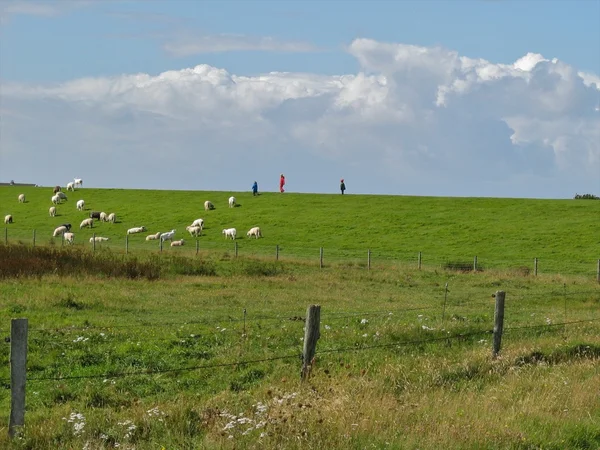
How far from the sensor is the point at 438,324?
20906mm

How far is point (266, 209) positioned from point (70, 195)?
95.2 ft

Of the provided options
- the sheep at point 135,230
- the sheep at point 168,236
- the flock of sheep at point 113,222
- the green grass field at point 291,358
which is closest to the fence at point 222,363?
the green grass field at point 291,358

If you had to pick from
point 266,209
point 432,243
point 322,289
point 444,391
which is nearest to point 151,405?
point 444,391

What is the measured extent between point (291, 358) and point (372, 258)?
139 ft

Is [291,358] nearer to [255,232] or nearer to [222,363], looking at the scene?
[222,363]

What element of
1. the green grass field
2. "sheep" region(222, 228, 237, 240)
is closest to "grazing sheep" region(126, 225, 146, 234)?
"sheep" region(222, 228, 237, 240)

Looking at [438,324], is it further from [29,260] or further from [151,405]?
[29,260]

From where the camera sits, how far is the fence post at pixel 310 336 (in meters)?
12.8

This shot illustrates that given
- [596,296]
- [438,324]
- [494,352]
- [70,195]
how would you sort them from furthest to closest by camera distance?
1. [70,195]
2. [596,296]
3. [438,324]
4. [494,352]

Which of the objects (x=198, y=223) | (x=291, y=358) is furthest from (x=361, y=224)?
(x=291, y=358)

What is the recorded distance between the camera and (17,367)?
10156 millimetres

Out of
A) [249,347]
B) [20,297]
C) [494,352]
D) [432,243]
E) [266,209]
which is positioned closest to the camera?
[494,352]

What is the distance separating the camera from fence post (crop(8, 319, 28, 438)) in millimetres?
10031

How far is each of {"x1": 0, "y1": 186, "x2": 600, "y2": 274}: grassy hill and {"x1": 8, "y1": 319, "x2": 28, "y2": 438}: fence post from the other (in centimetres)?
4609
